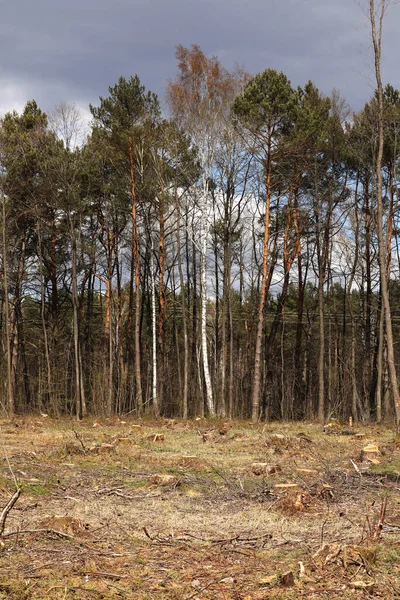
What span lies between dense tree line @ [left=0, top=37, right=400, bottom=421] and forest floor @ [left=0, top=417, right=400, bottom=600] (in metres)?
9.67

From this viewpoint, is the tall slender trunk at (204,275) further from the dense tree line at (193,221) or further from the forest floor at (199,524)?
the forest floor at (199,524)

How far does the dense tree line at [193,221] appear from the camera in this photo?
19.7 m

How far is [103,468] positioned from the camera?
8648mm

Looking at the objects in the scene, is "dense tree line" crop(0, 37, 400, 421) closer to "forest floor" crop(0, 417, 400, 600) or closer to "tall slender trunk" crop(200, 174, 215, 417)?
"tall slender trunk" crop(200, 174, 215, 417)

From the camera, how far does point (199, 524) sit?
18.6 feet

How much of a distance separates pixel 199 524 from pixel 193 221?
19.7 m

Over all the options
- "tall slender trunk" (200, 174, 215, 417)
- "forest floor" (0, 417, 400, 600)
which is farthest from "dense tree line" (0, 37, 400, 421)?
"forest floor" (0, 417, 400, 600)

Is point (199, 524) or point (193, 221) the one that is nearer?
point (199, 524)

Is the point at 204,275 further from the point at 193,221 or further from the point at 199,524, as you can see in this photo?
the point at 199,524

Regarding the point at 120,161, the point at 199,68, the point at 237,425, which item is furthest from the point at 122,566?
the point at 199,68

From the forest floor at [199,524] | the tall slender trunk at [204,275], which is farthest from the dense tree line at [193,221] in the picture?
the forest floor at [199,524]

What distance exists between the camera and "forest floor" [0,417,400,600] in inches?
156

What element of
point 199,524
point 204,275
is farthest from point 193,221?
point 199,524

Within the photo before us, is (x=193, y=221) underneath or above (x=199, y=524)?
above
